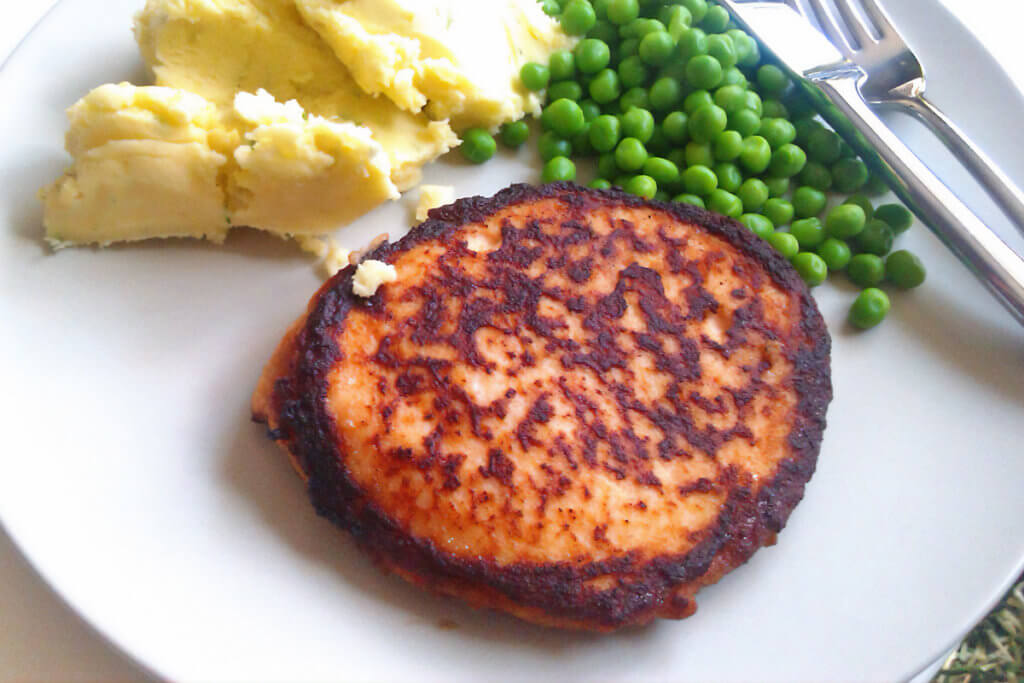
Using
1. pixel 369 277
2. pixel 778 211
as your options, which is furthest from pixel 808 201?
pixel 369 277

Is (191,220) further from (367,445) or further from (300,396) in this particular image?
(367,445)

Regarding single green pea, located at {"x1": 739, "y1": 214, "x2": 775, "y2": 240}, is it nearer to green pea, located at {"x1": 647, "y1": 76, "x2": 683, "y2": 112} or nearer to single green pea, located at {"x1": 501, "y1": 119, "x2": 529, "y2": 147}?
green pea, located at {"x1": 647, "y1": 76, "x2": 683, "y2": 112}

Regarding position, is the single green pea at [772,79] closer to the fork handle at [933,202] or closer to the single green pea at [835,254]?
the fork handle at [933,202]

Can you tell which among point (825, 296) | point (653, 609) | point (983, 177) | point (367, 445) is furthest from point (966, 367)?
point (367, 445)

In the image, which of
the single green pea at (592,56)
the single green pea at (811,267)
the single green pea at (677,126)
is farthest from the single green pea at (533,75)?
the single green pea at (811,267)

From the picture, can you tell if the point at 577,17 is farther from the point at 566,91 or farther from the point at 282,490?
the point at 282,490
